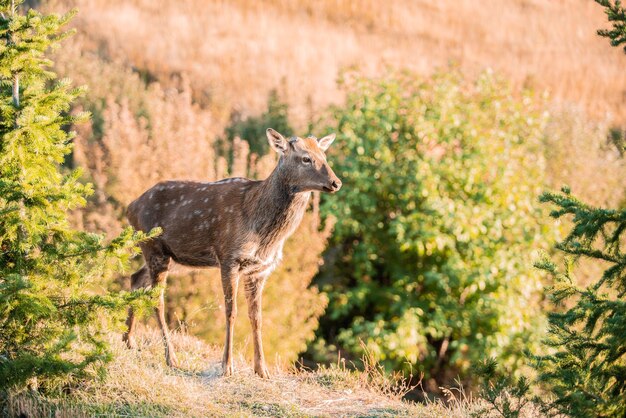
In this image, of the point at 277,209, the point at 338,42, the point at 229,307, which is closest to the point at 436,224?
the point at 277,209

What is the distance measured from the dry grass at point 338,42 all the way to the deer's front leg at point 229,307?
33.8ft

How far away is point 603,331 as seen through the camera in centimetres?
468

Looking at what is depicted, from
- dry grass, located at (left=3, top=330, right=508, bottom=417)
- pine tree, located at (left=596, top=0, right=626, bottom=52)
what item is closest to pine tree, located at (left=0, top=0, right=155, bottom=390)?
dry grass, located at (left=3, top=330, right=508, bottom=417)

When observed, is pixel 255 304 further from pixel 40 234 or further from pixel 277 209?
pixel 40 234

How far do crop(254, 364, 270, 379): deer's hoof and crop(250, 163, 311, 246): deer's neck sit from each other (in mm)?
1213

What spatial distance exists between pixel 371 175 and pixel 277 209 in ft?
20.5

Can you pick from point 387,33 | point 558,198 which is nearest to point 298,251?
point 558,198

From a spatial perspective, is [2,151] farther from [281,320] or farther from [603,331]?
[281,320]

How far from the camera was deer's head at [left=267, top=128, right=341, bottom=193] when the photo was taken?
6.62 m

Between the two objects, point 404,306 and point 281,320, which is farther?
point 404,306

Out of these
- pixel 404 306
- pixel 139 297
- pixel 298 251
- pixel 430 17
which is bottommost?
pixel 404 306

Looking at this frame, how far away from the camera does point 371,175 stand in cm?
1303

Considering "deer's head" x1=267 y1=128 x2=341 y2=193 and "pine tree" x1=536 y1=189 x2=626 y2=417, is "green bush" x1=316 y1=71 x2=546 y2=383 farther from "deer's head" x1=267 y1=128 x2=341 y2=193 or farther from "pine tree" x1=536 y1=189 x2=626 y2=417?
"pine tree" x1=536 y1=189 x2=626 y2=417

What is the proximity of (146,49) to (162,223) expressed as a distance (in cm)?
1171
